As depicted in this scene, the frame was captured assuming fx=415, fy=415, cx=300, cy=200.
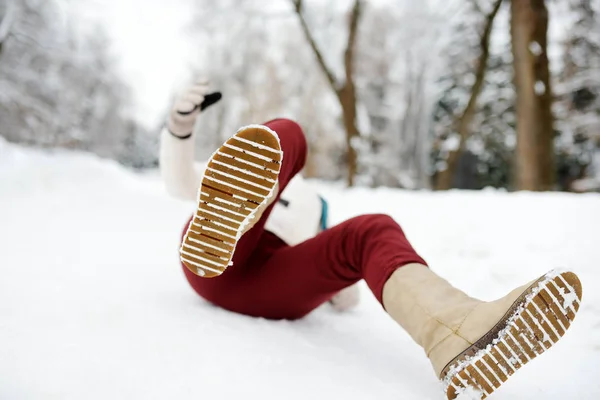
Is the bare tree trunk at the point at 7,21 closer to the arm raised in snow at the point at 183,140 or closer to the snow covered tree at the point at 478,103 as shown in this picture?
the snow covered tree at the point at 478,103

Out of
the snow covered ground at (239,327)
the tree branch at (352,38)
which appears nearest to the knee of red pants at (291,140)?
the snow covered ground at (239,327)

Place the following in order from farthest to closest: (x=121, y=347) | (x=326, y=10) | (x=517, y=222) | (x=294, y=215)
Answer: (x=326, y=10) < (x=517, y=222) < (x=294, y=215) < (x=121, y=347)

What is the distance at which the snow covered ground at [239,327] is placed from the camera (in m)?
0.71

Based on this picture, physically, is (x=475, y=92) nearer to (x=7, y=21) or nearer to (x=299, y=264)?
(x=299, y=264)

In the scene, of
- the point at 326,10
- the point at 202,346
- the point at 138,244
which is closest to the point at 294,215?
the point at 202,346

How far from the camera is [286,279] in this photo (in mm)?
997

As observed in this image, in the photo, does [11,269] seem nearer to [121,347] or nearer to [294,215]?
[121,347]

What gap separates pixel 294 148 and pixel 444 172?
526 cm

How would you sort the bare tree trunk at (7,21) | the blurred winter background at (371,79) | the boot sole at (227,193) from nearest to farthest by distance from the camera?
1. the boot sole at (227,193)
2. the blurred winter background at (371,79)
3. the bare tree trunk at (7,21)

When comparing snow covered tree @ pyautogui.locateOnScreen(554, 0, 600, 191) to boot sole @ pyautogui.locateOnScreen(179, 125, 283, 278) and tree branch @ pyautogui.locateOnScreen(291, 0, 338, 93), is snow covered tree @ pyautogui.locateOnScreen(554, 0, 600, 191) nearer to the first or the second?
tree branch @ pyautogui.locateOnScreen(291, 0, 338, 93)

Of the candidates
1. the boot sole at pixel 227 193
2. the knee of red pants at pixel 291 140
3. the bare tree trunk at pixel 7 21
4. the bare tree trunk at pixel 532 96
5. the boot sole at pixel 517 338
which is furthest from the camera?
the bare tree trunk at pixel 7 21

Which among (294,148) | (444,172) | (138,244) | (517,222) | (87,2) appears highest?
(87,2)

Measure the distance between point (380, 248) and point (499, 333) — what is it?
0.27 meters

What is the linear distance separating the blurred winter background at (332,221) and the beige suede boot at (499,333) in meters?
0.11
